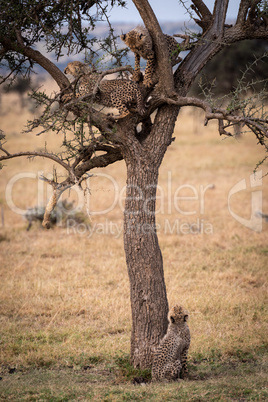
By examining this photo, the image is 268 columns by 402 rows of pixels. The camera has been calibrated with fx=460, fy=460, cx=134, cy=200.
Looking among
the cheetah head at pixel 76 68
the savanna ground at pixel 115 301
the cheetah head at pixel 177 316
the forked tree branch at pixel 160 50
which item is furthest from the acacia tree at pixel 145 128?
the savanna ground at pixel 115 301

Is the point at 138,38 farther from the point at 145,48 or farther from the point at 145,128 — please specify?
the point at 145,128

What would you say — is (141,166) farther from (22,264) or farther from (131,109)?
(22,264)

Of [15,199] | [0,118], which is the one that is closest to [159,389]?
[15,199]

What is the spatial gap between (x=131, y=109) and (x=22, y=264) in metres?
6.48

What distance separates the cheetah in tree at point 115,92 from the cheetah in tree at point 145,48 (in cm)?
21

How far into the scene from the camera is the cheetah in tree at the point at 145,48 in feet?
18.7

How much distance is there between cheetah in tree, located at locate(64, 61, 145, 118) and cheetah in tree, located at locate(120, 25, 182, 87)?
0.69 feet

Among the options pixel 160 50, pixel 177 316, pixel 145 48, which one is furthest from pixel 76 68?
pixel 177 316

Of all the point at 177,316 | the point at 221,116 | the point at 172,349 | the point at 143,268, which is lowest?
the point at 172,349

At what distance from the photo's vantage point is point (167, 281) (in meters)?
9.97

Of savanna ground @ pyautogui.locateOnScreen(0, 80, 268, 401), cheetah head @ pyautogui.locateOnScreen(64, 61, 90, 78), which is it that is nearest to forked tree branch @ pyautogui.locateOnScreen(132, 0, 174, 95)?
cheetah head @ pyautogui.locateOnScreen(64, 61, 90, 78)

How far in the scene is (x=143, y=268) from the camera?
5828 mm

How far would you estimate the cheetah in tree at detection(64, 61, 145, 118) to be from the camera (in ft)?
19.6

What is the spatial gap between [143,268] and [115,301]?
335 centimetres
